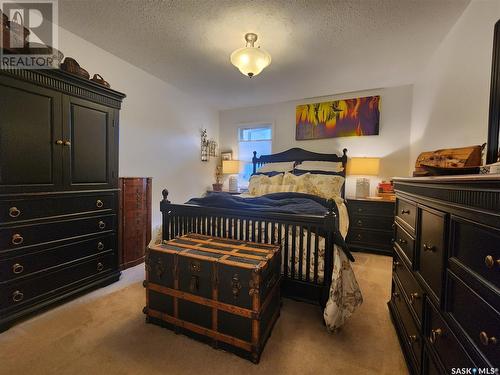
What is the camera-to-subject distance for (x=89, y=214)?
203 cm

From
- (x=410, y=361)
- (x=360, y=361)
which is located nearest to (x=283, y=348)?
(x=360, y=361)

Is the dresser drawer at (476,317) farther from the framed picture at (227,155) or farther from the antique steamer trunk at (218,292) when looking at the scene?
the framed picture at (227,155)

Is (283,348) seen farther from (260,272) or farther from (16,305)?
(16,305)

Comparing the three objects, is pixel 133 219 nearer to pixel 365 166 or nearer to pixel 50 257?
pixel 50 257

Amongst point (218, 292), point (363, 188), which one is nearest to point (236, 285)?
point (218, 292)

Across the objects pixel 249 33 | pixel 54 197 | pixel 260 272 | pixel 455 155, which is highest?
pixel 249 33

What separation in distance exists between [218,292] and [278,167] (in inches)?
110

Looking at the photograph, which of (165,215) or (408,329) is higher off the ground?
(165,215)

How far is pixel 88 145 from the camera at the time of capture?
6.59 feet

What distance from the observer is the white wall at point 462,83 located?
62.2 inches

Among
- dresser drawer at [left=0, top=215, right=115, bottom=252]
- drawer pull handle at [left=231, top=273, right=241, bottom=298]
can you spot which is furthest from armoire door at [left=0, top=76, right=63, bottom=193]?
drawer pull handle at [left=231, top=273, right=241, bottom=298]

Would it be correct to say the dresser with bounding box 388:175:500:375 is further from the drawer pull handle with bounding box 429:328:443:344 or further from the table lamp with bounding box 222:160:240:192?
the table lamp with bounding box 222:160:240:192

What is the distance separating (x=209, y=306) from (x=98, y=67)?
274 cm

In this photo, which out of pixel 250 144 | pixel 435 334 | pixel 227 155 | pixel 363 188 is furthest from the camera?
pixel 227 155
